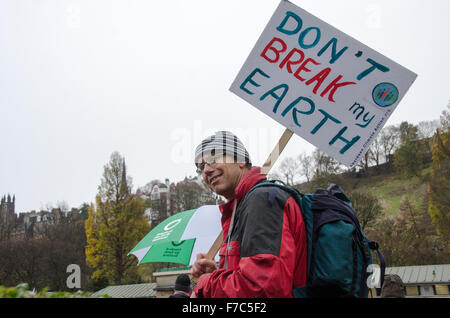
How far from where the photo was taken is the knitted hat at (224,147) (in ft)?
8.00

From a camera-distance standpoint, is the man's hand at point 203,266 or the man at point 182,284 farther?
the man at point 182,284

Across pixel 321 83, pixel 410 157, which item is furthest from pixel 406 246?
pixel 321 83

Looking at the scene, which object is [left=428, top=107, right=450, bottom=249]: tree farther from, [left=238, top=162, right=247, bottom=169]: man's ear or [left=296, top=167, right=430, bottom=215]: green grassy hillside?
[left=238, top=162, right=247, bottom=169]: man's ear

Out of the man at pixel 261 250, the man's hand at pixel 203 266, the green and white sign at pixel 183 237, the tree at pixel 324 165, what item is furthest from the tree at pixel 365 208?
the man at pixel 261 250

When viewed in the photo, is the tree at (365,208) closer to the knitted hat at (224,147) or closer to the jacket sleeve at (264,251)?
the knitted hat at (224,147)

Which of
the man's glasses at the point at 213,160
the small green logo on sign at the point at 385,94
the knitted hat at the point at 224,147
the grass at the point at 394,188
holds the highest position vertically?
the grass at the point at 394,188

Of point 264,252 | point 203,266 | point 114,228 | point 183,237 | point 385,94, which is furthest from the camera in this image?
point 114,228

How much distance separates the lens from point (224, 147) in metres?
2.44

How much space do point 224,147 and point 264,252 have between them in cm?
94

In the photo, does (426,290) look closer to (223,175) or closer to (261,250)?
(223,175)

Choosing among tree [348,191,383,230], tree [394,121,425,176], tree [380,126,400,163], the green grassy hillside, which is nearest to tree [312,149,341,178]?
the green grassy hillside

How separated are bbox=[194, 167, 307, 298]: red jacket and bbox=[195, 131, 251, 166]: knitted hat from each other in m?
0.56

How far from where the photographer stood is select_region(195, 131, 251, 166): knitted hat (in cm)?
244

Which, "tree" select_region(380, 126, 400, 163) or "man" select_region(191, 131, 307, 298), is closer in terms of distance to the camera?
"man" select_region(191, 131, 307, 298)
